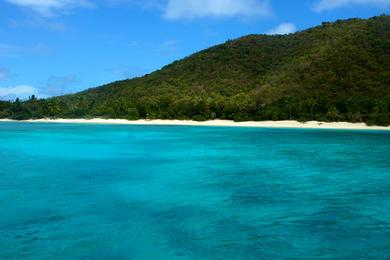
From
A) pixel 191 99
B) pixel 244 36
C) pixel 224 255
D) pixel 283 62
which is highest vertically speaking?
pixel 244 36

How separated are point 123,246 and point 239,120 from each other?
64356 millimetres

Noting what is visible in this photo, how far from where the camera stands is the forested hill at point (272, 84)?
69.8 meters

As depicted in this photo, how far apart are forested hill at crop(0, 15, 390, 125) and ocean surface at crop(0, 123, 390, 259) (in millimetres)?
44128

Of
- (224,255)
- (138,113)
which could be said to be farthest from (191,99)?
(224,255)

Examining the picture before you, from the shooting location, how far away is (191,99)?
85000 mm

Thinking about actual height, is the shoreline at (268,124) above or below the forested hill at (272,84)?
below

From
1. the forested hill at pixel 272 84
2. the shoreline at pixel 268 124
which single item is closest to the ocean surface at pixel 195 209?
the shoreline at pixel 268 124

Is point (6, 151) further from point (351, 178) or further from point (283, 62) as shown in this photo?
point (283, 62)

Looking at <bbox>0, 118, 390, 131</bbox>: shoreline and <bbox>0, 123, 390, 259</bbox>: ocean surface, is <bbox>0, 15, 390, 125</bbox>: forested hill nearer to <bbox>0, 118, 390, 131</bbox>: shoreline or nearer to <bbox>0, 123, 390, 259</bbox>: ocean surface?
<bbox>0, 118, 390, 131</bbox>: shoreline

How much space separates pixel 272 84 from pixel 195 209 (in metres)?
73.9

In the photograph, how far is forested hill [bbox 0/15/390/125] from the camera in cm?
6975

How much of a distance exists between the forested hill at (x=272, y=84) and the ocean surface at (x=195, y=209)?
145 ft

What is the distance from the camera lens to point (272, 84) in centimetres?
8531

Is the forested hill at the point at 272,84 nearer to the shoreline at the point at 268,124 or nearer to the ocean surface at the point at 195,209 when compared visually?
the shoreline at the point at 268,124
